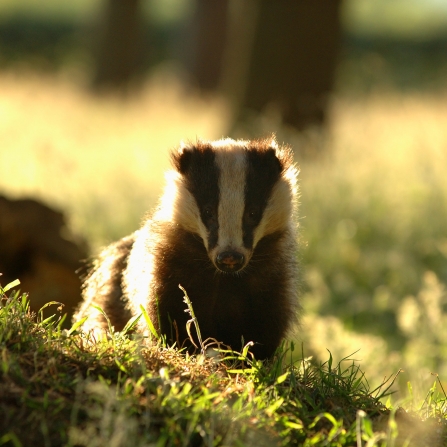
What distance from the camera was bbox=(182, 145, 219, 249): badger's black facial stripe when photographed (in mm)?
3865

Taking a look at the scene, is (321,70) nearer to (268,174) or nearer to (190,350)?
(268,174)

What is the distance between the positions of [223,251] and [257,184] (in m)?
0.51

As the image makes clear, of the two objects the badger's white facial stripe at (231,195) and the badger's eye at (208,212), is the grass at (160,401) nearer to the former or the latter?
the badger's white facial stripe at (231,195)

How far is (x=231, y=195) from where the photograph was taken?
3875mm

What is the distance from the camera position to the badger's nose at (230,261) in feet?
11.9

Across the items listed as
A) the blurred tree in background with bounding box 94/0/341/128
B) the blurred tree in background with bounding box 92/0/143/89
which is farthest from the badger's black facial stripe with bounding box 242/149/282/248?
the blurred tree in background with bounding box 92/0/143/89

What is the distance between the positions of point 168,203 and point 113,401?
175 centimetres

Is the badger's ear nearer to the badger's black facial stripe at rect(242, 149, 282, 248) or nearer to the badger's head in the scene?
the badger's head

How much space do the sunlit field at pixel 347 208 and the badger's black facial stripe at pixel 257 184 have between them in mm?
568

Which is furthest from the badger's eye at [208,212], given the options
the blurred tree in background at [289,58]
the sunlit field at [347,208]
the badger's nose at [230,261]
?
the blurred tree in background at [289,58]

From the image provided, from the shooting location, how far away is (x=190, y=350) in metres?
3.82

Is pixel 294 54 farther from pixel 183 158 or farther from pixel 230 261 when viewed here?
pixel 230 261

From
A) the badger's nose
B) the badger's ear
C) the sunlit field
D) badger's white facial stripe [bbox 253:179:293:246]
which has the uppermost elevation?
the badger's ear

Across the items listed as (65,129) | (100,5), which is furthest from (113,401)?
(100,5)
